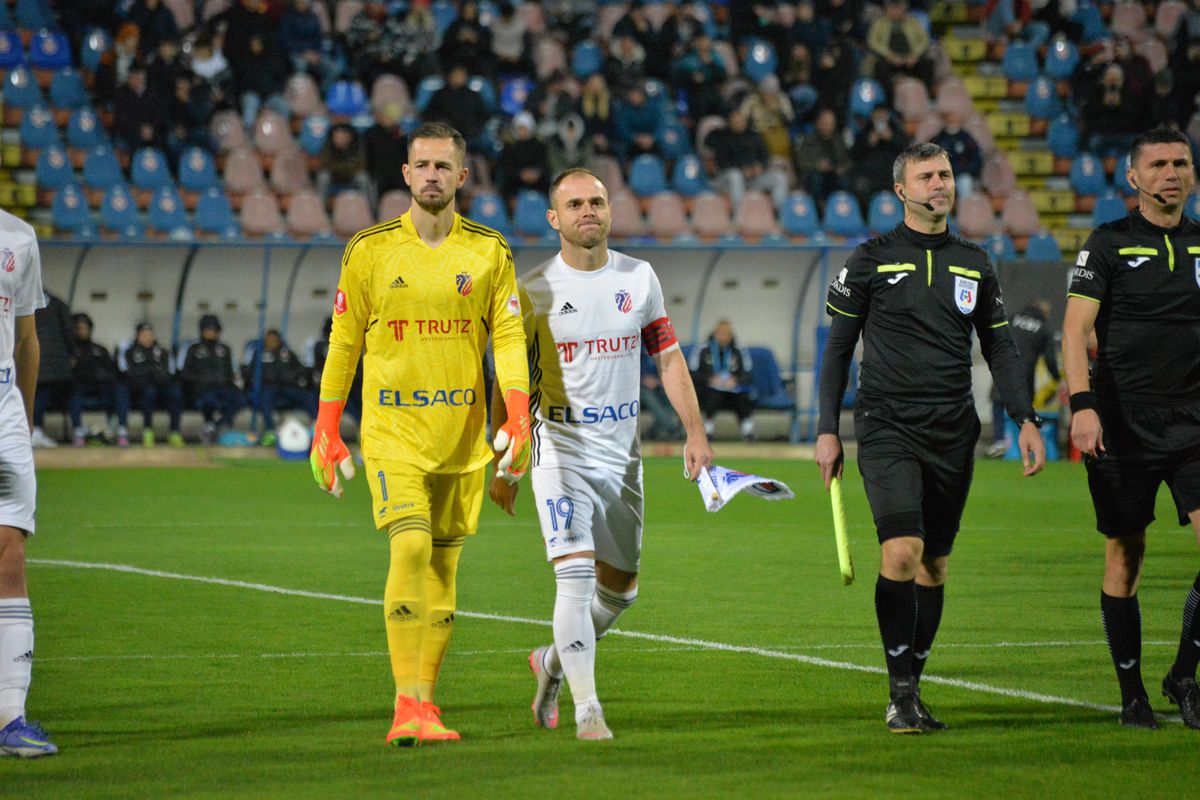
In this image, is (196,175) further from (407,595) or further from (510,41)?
(407,595)

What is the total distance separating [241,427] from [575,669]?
17.7 meters

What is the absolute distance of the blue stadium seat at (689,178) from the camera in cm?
2636

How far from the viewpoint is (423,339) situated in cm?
661

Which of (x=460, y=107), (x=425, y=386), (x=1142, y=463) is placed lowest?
(x=1142, y=463)

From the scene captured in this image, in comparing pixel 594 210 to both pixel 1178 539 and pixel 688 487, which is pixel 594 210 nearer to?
pixel 1178 539

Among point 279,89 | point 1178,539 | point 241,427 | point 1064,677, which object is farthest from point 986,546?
point 279,89

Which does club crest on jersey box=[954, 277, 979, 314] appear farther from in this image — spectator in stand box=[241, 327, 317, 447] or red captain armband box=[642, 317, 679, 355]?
spectator in stand box=[241, 327, 317, 447]

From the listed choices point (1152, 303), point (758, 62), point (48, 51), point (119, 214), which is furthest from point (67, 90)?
point (1152, 303)

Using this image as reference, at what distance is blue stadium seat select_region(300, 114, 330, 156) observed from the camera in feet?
85.3

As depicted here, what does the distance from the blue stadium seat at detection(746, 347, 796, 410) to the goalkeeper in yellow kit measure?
17161 millimetres

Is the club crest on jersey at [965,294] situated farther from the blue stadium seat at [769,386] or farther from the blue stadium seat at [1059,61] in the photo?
the blue stadium seat at [1059,61]

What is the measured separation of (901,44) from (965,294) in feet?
75.4

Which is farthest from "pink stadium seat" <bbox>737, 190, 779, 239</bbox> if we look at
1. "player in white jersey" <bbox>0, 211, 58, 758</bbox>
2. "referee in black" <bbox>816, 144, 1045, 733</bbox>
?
"player in white jersey" <bbox>0, 211, 58, 758</bbox>

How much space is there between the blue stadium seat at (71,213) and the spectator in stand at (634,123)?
7.99 meters
